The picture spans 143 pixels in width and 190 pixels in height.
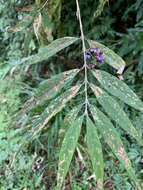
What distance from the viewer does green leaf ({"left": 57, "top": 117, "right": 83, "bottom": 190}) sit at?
32.8 inches

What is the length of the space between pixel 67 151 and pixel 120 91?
207 millimetres

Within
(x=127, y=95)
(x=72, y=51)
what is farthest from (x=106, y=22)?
(x=127, y=95)

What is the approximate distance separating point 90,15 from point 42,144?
0.82 meters

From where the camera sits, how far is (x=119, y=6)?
102 inches

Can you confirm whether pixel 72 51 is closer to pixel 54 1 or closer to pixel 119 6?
pixel 119 6

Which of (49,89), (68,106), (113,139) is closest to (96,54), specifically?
(49,89)

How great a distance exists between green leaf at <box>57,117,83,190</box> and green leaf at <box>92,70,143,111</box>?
0.42 ft

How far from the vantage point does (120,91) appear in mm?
968

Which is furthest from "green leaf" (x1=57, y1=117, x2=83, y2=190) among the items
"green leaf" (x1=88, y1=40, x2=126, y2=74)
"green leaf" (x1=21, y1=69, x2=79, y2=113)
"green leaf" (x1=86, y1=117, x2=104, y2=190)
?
"green leaf" (x1=88, y1=40, x2=126, y2=74)

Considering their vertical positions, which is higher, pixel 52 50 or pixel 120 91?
pixel 52 50

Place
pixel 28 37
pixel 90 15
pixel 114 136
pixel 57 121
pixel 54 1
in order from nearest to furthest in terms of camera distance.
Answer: pixel 114 136 < pixel 28 37 < pixel 54 1 < pixel 57 121 < pixel 90 15

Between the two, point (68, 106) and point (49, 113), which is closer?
point (49, 113)

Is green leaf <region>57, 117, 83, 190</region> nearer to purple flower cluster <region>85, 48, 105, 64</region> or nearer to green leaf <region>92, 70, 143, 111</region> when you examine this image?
green leaf <region>92, 70, 143, 111</region>

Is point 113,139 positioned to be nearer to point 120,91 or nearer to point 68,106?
point 120,91
